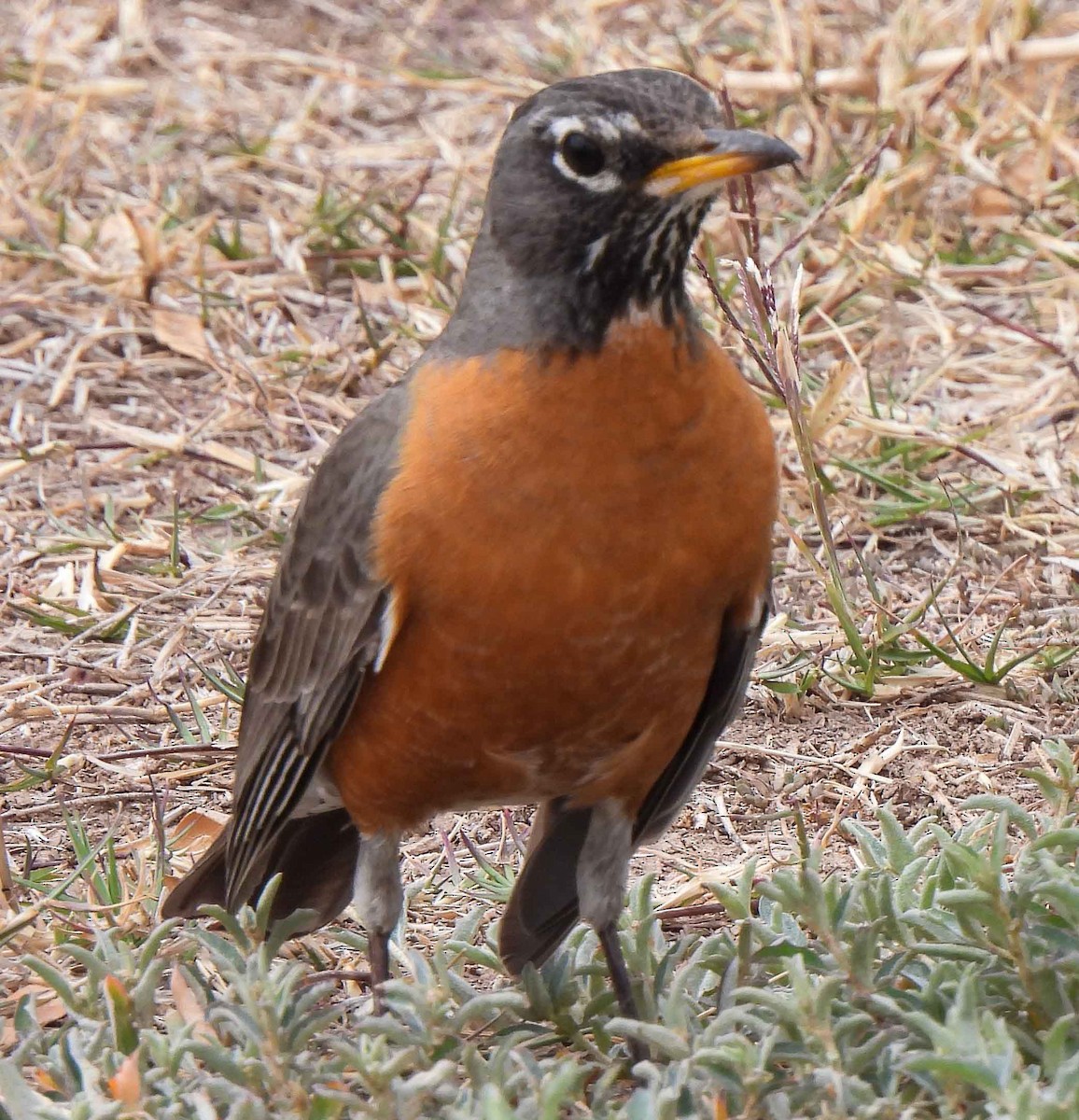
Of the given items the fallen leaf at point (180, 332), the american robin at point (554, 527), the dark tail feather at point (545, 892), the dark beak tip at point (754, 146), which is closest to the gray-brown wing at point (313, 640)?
the american robin at point (554, 527)

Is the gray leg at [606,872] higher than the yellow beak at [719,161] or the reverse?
the reverse

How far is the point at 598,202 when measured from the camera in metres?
3.19

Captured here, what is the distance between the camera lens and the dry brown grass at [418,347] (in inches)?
170

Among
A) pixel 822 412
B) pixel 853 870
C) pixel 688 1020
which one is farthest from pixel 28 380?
pixel 688 1020

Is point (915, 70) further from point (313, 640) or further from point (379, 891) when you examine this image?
point (379, 891)

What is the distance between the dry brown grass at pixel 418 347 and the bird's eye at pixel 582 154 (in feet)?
4.72

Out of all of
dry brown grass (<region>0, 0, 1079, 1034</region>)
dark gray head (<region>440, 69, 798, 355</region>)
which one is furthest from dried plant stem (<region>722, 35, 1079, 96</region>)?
dark gray head (<region>440, 69, 798, 355</region>)

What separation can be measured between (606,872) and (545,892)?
141 millimetres

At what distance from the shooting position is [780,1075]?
114 inches

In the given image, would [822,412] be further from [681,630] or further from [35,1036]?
[35,1036]

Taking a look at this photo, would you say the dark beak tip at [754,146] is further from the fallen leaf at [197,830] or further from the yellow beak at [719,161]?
the fallen leaf at [197,830]

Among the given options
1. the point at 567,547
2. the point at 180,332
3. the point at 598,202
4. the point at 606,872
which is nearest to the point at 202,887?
the point at 606,872

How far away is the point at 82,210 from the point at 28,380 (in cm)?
104

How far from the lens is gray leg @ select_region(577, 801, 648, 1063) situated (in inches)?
138
